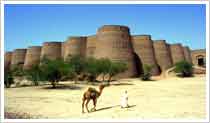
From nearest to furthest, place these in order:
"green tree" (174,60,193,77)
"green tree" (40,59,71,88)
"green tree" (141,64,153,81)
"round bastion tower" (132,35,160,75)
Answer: "green tree" (40,59,71,88) → "green tree" (141,64,153,81) → "green tree" (174,60,193,77) → "round bastion tower" (132,35,160,75)

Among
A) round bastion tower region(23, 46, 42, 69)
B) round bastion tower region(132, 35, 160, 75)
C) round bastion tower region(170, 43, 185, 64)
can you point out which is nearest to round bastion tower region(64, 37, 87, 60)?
round bastion tower region(132, 35, 160, 75)

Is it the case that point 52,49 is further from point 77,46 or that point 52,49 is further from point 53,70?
point 53,70

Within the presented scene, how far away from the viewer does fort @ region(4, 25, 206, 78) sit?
28.9 metres

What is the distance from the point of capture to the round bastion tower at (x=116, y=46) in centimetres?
2853

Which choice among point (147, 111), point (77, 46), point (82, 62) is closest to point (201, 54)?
point (77, 46)

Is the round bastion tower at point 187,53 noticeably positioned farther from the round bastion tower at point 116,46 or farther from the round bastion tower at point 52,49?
the round bastion tower at point 52,49

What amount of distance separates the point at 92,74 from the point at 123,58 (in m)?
6.77

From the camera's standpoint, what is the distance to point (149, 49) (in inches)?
1400

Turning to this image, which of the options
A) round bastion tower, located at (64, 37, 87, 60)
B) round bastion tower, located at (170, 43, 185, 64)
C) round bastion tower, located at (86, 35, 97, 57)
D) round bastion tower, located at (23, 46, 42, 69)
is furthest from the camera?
round bastion tower, located at (23, 46, 42, 69)

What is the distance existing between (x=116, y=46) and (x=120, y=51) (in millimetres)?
584

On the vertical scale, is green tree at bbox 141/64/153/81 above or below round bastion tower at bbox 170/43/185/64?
below

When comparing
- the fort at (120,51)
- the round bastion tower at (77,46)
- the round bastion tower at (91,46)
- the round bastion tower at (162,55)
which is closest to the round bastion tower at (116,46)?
the fort at (120,51)

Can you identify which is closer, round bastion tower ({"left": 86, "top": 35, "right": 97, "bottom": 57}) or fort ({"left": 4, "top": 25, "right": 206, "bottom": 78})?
fort ({"left": 4, "top": 25, "right": 206, "bottom": 78})

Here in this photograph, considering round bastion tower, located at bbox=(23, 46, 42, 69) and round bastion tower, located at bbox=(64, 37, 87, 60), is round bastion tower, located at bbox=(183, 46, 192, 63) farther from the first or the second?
round bastion tower, located at bbox=(23, 46, 42, 69)
